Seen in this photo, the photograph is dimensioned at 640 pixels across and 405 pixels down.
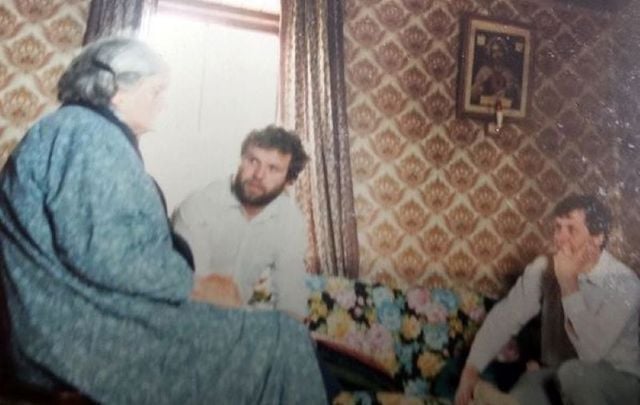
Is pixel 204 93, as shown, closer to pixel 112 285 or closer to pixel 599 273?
pixel 112 285

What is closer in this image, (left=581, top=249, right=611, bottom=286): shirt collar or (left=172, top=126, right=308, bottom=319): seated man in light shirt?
(left=172, top=126, right=308, bottom=319): seated man in light shirt

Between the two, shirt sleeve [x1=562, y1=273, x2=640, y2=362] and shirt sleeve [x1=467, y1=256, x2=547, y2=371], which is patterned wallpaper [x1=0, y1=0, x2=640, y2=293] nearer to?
shirt sleeve [x1=467, y1=256, x2=547, y2=371]

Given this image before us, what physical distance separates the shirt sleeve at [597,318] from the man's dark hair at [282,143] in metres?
1.09

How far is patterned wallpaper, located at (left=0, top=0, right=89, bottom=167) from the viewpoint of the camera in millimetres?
2248

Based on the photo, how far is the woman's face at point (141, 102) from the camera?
218 cm

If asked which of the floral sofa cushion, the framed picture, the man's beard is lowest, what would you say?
the floral sofa cushion

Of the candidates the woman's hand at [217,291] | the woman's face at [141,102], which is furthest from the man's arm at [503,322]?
the woman's face at [141,102]

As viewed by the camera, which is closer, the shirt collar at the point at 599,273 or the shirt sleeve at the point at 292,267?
the shirt sleeve at the point at 292,267

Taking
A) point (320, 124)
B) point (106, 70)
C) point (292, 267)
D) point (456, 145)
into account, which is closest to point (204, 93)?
point (106, 70)

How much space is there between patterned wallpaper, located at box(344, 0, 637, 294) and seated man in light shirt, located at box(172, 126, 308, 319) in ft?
1.02

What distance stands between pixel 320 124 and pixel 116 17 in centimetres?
79


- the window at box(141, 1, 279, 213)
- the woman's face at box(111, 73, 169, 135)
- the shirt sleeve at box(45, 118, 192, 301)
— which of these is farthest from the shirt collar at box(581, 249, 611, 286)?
the woman's face at box(111, 73, 169, 135)

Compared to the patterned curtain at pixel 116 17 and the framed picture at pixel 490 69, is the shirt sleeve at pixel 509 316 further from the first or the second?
the patterned curtain at pixel 116 17

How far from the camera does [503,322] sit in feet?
8.35
